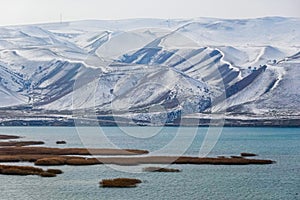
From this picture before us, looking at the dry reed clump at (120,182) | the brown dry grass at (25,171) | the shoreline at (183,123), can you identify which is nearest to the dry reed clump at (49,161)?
the brown dry grass at (25,171)

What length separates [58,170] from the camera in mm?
50812

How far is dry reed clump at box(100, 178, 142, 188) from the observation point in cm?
4372

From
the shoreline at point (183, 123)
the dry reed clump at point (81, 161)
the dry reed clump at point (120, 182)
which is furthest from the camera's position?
the shoreline at point (183, 123)

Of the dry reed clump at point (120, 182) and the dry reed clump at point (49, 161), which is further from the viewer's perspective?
the dry reed clump at point (49, 161)

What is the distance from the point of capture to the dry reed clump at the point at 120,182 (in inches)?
1721

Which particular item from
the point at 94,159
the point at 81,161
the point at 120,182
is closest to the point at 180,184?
the point at 120,182

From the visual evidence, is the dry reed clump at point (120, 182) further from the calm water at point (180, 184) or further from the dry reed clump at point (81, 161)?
the dry reed clump at point (81, 161)

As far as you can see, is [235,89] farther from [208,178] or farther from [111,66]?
[208,178]

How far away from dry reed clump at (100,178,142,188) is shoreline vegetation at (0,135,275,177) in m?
5.84

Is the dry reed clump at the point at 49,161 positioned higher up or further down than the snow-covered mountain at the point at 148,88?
further down

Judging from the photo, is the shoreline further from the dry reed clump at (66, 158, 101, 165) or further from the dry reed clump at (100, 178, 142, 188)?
the dry reed clump at (100, 178, 142, 188)

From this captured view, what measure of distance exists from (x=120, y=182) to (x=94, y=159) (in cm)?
→ 1483

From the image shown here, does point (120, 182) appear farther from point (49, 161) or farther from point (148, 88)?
point (148, 88)

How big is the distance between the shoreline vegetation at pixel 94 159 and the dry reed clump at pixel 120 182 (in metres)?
5.84
